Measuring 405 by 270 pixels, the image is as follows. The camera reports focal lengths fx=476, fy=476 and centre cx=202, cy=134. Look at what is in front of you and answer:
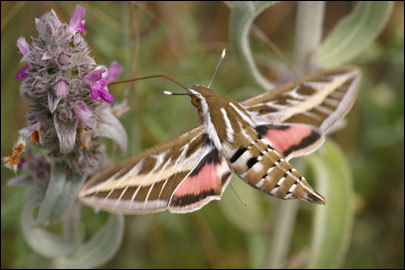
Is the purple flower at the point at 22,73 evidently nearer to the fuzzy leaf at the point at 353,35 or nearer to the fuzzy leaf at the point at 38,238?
the fuzzy leaf at the point at 38,238

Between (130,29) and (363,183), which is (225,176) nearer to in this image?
(130,29)

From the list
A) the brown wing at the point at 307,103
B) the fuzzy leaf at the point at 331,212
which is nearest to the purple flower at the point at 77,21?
the brown wing at the point at 307,103

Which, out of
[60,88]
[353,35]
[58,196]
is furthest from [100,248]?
[353,35]

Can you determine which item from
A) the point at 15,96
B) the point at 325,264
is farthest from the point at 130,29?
the point at 325,264

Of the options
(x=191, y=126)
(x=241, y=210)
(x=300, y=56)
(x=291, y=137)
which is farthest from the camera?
(x=191, y=126)

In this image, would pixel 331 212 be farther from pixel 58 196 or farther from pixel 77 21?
pixel 77 21

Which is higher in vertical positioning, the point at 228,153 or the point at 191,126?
the point at 228,153
